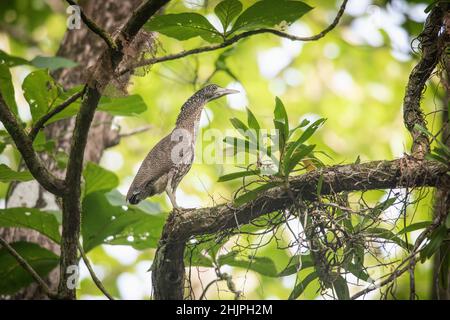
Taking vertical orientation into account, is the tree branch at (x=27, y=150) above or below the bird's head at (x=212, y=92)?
below

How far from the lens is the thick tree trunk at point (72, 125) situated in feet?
15.5

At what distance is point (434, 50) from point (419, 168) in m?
0.73

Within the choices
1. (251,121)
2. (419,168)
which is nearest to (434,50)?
(419,168)

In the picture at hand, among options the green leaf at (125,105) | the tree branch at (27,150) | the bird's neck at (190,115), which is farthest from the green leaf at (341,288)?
the bird's neck at (190,115)

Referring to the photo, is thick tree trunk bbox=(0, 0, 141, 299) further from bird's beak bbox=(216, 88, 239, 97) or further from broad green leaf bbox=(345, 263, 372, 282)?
broad green leaf bbox=(345, 263, 372, 282)

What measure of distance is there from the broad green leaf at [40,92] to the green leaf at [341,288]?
186 cm

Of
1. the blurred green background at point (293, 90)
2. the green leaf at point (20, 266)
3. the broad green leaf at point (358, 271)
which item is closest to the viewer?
the broad green leaf at point (358, 271)

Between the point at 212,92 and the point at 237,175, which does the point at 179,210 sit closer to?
the point at 237,175

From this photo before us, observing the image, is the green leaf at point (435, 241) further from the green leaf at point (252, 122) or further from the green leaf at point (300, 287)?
the green leaf at point (252, 122)

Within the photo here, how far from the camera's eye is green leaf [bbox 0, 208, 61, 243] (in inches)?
160

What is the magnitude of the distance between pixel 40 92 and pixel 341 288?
1.99 meters

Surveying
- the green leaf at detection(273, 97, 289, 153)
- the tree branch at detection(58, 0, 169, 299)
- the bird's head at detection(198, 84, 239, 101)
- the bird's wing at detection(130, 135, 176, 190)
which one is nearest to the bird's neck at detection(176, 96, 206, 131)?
the bird's head at detection(198, 84, 239, 101)

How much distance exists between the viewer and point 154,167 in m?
4.33


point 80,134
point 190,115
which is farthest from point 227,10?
point 190,115
